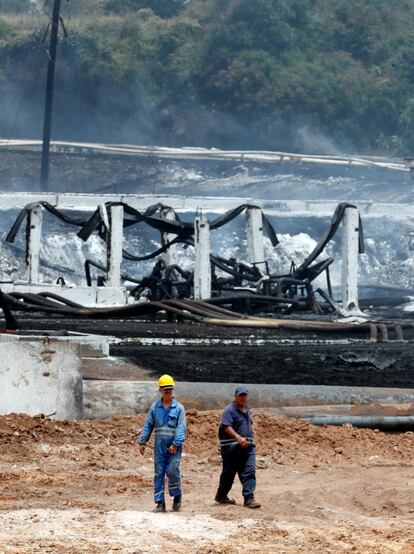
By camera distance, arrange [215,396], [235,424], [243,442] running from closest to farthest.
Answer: [243,442]
[235,424]
[215,396]

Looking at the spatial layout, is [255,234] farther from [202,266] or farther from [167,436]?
[167,436]

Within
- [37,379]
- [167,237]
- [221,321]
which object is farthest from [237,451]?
[167,237]

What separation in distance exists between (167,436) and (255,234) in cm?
2360

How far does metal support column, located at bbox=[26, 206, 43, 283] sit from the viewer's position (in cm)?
3447

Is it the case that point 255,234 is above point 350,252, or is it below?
above

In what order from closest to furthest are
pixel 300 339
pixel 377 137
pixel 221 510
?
pixel 221 510 → pixel 300 339 → pixel 377 137

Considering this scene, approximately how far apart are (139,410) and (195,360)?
5.29 meters

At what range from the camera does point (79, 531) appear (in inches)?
443

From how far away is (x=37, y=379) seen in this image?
16219 mm

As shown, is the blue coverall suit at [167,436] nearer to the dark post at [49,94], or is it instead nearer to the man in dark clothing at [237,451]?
the man in dark clothing at [237,451]

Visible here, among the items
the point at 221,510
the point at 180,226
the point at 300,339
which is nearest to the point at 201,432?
the point at 221,510

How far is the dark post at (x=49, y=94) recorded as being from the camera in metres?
54.2

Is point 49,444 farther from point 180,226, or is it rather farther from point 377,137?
point 377,137

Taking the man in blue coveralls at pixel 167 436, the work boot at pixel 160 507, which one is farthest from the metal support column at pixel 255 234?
the work boot at pixel 160 507
